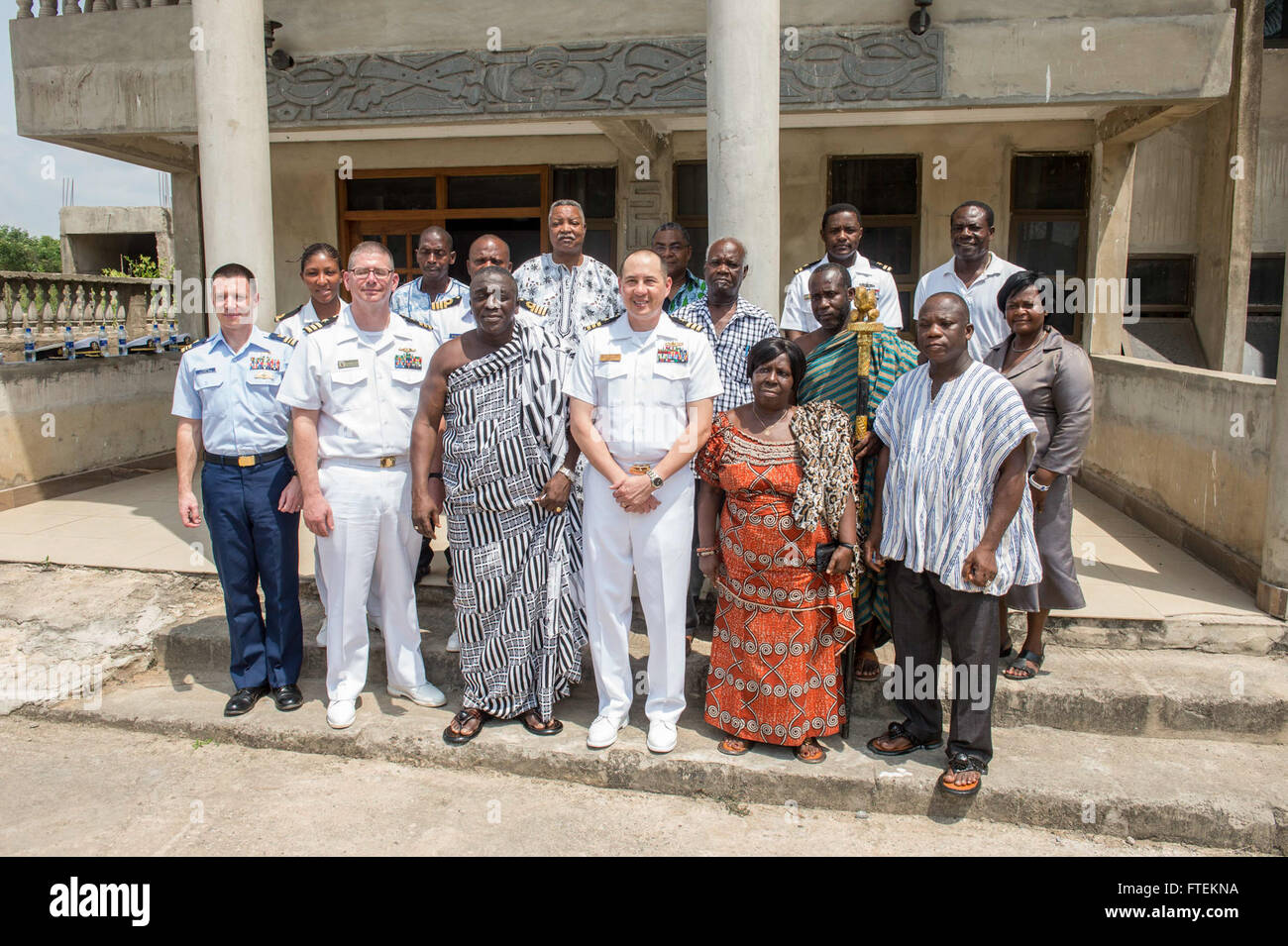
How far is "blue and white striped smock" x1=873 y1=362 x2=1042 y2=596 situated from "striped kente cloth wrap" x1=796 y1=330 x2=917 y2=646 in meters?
0.29

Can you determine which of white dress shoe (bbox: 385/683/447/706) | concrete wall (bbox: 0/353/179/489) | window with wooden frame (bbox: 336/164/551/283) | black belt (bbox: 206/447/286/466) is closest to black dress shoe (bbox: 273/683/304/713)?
white dress shoe (bbox: 385/683/447/706)

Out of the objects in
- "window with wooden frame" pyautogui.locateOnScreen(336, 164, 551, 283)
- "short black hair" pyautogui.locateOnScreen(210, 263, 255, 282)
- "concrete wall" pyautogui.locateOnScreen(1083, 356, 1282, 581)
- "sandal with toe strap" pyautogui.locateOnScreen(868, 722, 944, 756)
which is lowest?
"sandal with toe strap" pyautogui.locateOnScreen(868, 722, 944, 756)

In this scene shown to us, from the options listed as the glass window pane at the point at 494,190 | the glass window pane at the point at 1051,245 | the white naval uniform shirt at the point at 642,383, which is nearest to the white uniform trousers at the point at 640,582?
the white naval uniform shirt at the point at 642,383

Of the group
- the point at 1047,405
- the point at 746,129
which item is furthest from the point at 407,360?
the point at 1047,405

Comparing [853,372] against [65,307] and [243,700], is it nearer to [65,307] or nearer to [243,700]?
[243,700]

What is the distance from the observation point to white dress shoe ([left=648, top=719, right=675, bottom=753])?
11.9 ft

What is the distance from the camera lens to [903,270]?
8.96 metres

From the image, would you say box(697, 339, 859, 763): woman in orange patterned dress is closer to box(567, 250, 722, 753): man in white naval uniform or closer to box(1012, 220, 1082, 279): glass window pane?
box(567, 250, 722, 753): man in white naval uniform

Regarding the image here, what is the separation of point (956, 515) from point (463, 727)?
209cm

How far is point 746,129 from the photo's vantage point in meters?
4.88

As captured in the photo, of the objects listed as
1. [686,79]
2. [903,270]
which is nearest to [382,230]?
[686,79]

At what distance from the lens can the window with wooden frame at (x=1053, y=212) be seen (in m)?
8.67

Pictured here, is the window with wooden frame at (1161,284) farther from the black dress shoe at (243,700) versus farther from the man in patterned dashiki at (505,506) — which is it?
the black dress shoe at (243,700)
